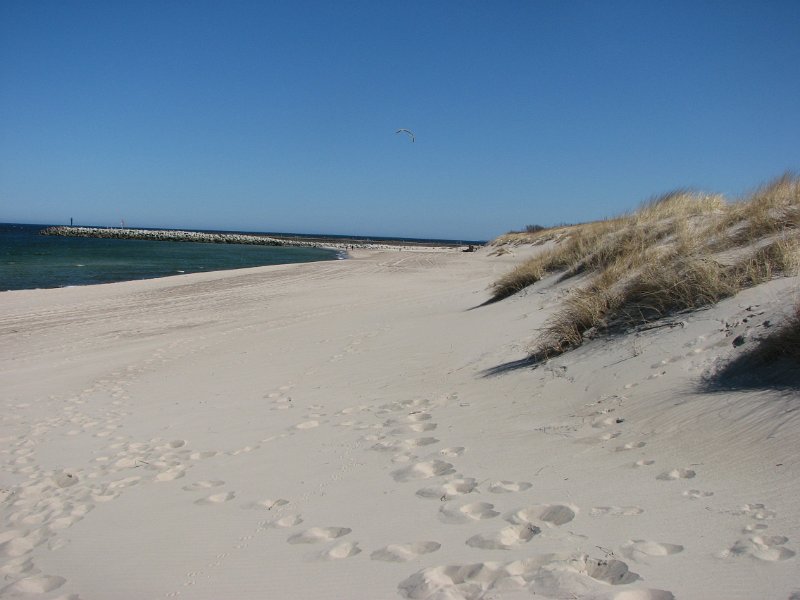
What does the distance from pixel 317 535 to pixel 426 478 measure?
0.72 meters

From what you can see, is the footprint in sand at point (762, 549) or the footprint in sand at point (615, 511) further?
the footprint in sand at point (615, 511)

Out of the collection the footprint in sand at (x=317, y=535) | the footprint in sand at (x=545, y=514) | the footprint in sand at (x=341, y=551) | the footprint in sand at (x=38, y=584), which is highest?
the footprint in sand at (x=545, y=514)

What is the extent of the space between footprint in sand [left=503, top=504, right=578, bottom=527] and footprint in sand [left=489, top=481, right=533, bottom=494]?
21cm

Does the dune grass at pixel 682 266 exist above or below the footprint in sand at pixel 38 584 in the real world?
above

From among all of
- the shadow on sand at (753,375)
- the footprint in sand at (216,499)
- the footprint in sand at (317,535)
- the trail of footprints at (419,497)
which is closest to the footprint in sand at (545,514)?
the trail of footprints at (419,497)

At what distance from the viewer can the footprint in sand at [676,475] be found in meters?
2.65

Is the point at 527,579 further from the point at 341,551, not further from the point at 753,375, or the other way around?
the point at 753,375

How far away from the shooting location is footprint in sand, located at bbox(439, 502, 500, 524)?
2.61 metres

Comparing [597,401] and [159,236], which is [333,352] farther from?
[159,236]

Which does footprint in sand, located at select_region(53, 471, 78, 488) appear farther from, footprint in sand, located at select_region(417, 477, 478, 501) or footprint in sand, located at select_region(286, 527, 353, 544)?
footprint in sand, located at select_region(417, 477, 478, 501)

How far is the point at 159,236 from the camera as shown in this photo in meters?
75.1

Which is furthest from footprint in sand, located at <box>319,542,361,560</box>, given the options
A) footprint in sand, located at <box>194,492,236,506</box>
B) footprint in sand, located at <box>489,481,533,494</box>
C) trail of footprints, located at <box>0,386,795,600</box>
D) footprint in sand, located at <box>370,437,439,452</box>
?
footprint in sand, located at <box>370,437,439,452</box>

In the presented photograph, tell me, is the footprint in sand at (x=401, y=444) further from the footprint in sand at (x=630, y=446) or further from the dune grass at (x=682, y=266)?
the dune grass at (x=682, y=266)

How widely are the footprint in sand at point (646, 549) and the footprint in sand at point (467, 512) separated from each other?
61 centimetres
